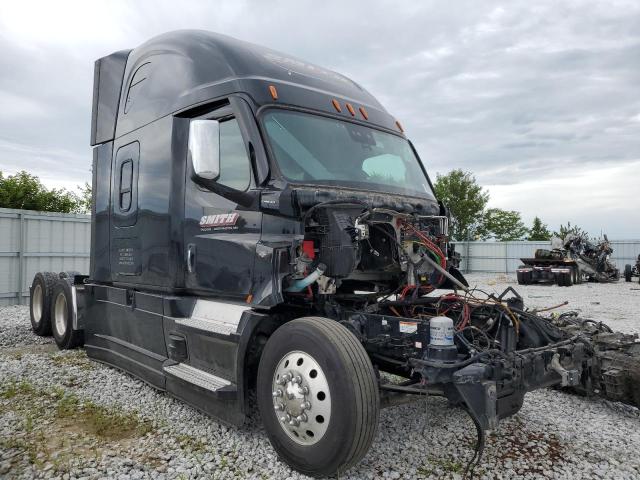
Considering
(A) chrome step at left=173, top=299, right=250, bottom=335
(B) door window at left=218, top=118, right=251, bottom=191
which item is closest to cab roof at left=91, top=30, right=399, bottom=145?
(B) door window at left=218, top=118, right=251, bottom=191

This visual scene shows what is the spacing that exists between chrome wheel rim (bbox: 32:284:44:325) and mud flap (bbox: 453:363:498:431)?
23.7ft

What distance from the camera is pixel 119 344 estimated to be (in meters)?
5.61

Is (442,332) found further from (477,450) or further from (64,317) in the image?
(64,317)

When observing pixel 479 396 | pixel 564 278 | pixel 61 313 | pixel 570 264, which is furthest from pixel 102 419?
pixel 570 264

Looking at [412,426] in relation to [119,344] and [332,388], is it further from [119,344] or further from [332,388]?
[119,344]

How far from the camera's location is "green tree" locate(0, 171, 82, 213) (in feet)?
103

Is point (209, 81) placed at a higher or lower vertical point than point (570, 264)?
higher

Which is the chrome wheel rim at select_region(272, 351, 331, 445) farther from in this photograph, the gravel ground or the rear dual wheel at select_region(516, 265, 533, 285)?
the rear dual wheel at select_region(516, 265, 533, 285)

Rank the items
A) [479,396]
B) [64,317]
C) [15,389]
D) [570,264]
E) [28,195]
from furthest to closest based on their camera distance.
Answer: [28,195] < [570,264] < [64,317] < [15,389] < [479,396]

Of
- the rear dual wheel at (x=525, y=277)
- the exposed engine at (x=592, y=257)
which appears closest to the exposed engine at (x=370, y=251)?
the rear dual wheel at (x=525, y=277)

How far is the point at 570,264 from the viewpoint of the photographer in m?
20.0

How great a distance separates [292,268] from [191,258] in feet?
4.03

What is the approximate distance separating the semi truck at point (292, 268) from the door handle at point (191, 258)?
2cm

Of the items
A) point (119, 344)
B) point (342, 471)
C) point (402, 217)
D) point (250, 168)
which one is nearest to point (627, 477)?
point (342, 471)
